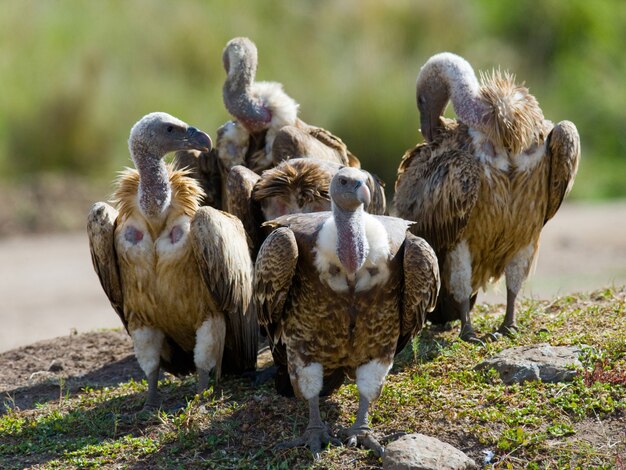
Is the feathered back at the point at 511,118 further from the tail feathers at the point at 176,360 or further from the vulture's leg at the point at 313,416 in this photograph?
the tail feathers at the point at 176,360

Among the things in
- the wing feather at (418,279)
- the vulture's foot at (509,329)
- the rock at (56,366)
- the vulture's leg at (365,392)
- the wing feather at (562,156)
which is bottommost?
the vulture's leg at (365,392)

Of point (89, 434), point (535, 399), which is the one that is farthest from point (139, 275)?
point (535, 399)

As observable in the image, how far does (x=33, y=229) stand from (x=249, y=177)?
24.8 ft

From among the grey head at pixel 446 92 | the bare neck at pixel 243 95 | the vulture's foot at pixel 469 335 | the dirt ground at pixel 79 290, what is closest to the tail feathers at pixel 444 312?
the vulture's foot at pixel 469 335

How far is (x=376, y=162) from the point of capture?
48.1 feet

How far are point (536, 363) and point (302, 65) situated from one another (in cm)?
1223

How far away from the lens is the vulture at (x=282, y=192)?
6.88 m

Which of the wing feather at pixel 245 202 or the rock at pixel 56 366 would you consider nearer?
the wing feather at pixel 245 202

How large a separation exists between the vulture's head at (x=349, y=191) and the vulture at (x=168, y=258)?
970mm

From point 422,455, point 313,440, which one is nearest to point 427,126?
point 313,440

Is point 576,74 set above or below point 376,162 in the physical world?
above

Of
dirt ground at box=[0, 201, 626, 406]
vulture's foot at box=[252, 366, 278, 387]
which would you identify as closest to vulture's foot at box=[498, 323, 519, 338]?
dirt ground at box=[0, 201, 626, 406]

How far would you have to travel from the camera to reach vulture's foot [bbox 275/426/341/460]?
18.2ft

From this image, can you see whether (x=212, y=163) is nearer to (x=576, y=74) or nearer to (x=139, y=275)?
(x=139, y=275)
